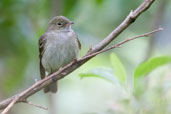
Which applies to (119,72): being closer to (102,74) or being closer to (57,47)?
(102,74)

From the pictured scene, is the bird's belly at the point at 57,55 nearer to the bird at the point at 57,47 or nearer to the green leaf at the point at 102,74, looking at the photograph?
the bird at the point at 57,47

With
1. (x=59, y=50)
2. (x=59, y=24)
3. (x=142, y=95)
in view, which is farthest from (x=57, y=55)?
(x=142, y=95)

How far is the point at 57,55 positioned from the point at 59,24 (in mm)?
678

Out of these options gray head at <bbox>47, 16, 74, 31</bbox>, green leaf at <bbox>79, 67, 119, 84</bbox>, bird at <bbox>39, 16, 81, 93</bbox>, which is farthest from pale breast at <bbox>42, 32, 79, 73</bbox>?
green leaf at <bbox>79, 67, 119, 84</bbox>

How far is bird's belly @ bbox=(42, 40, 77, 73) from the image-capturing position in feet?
16.5

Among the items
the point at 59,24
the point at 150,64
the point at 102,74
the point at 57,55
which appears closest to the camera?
the point at 150,64

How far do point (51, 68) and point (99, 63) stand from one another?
112 cm

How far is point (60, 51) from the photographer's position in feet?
16.8

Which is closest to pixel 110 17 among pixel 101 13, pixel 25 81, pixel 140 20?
pixel 101 13

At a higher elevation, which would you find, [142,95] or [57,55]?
[57,55]

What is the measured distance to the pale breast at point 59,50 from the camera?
5047 millimetres

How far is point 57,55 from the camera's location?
16.8 ft

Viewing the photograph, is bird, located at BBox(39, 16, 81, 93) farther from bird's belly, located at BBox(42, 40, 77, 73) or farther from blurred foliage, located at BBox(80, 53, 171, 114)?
blurred foliage, located at BBox(80, 53, 171, 114)

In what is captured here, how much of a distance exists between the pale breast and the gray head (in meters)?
0.16
